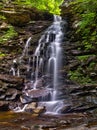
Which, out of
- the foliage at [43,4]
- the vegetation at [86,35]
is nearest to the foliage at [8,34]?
the vegetation at [86,35]

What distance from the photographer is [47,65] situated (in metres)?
16.8

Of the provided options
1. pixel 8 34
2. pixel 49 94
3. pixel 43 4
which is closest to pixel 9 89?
pixel 49 94

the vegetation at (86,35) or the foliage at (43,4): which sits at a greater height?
the foliage at (43,4)

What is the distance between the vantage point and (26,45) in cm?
1873

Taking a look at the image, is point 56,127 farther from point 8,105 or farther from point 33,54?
point 33,54

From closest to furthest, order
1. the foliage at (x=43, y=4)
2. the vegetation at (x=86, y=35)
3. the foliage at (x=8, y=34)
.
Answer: the vegetation at (x=86, y=35)
the foliage at (x=8, y=34)
the foliage at (x=43, y=4)

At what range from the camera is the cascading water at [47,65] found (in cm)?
1383

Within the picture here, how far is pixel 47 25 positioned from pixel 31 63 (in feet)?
15.7

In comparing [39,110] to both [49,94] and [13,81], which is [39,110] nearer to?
[49,94]

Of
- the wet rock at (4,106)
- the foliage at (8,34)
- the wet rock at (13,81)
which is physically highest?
the foliage at (8,34)

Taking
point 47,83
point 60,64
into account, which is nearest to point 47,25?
point 60,64

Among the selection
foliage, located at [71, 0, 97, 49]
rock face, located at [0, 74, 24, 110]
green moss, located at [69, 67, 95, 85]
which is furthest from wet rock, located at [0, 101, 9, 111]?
foliage, located at [71, 0, 97, 49]

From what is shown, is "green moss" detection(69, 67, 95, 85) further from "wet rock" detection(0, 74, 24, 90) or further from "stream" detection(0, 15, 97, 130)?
"wet rock" detection(0, 74, 24, 90)

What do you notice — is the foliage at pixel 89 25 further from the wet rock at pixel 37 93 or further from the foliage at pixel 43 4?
the foliage at pixel 43 4
